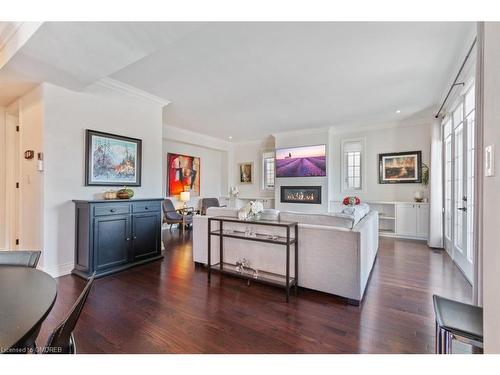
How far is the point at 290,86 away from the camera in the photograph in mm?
→ 3609

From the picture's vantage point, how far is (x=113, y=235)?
3.14 meters

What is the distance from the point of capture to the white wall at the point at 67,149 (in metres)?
2.96

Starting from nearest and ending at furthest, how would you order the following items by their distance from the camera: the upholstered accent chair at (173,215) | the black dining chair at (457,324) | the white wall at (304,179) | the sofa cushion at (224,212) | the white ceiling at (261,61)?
the black dining chair at (457,324) < the white ceiling at (261,61) < the sofa cushion at (224,212) < the upholstered accent chair at (173,215) < the white wall at (304,179)

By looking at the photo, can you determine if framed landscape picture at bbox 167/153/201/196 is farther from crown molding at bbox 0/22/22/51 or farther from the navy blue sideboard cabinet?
crown molding at bbox 0/22/22/51

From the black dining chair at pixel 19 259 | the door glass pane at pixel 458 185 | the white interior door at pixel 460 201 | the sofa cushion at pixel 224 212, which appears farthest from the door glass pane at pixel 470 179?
the black dining chair at pixel 19 259

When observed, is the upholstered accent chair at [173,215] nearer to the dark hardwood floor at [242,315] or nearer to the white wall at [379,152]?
the dark hardwood floor at [242,315]

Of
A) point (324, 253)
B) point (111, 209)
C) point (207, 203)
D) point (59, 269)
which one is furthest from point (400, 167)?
point (59, 269)

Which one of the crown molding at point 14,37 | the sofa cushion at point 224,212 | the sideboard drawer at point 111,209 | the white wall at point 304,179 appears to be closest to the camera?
the crown molding at point 14,37

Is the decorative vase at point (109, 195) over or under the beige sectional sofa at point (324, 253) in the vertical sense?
over

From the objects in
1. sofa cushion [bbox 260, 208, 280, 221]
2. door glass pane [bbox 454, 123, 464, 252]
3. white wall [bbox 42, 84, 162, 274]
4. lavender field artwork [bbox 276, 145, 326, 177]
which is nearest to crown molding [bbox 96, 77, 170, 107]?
white wall [bbox 42, 84, 162, 274]

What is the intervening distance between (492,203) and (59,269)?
164 inches

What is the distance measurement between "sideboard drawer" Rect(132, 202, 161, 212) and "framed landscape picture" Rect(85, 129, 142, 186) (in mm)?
509

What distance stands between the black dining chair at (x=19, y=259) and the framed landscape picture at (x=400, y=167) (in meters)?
6.33
